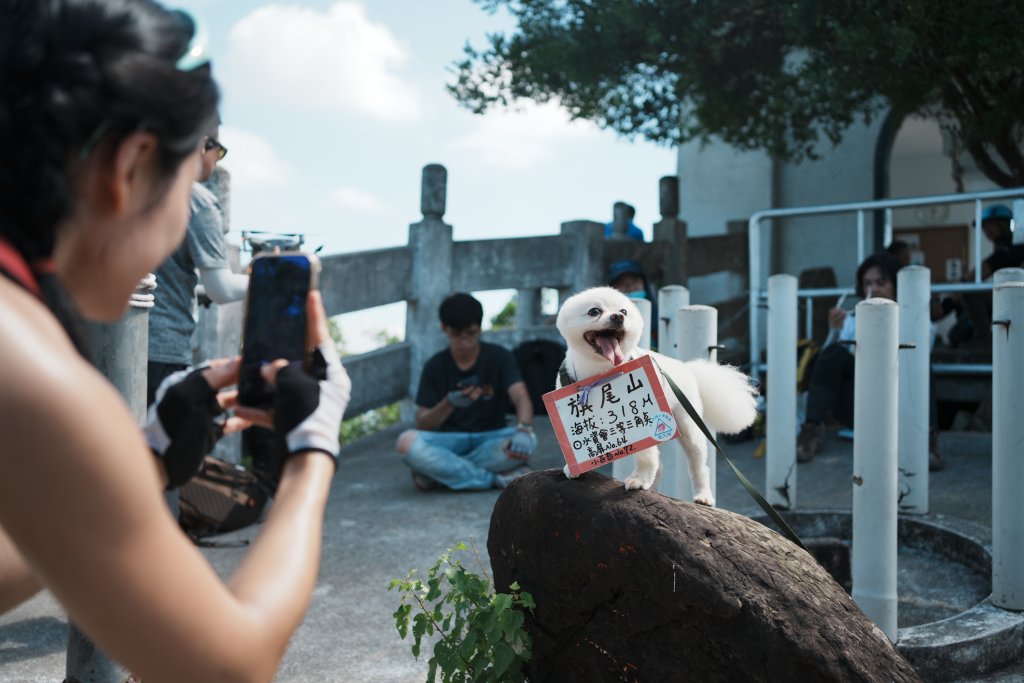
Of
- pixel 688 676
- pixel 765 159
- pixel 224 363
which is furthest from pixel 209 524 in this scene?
pixel 765 159

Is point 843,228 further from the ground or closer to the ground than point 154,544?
further from the ground

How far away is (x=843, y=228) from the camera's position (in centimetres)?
1141

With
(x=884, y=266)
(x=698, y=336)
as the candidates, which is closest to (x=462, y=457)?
(x=698, y=336)

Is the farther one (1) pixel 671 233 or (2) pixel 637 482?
(1) pixel 671 233

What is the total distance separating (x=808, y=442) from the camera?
6371 mm

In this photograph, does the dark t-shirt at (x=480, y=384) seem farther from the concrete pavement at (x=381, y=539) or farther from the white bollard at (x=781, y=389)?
the white bollard at (x=781, y=389)

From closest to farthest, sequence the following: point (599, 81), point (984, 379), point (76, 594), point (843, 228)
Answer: point (76, 594) < point (984, 379) < point (599, 81) < point (843, 228)

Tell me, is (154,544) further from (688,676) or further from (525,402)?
(525,402)

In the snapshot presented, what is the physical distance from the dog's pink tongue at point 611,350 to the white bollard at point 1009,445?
67.5 inches

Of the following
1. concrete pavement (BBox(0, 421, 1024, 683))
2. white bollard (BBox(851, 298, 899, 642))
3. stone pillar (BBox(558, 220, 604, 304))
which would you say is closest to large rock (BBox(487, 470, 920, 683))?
concrete pavement (BBox(0, 421, 1024, 683))

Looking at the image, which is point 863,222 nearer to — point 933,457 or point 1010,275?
point 933,457

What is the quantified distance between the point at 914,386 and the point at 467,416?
2.68m

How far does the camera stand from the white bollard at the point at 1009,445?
11.8 feet

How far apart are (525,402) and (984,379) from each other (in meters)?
4.23
